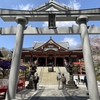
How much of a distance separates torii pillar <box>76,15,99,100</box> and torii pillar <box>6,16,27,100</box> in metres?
2.85

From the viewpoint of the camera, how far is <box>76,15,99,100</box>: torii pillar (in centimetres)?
473

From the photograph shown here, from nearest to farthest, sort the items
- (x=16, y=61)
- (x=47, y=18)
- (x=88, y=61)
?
(x=88, y=61), (x=16, y=61), (x=47, y=18)

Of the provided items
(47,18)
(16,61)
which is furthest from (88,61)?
(16,61)

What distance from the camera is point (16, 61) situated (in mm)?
5238

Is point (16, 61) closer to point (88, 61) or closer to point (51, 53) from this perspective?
point (88, 61)

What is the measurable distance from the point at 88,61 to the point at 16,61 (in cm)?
316

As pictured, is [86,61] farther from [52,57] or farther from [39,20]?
[52,57]

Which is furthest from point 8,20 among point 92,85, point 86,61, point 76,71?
point 76,71

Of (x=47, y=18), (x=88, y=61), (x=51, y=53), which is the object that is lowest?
(x=88, y=61)

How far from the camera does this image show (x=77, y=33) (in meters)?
5.86

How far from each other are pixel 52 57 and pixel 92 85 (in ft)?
80.0

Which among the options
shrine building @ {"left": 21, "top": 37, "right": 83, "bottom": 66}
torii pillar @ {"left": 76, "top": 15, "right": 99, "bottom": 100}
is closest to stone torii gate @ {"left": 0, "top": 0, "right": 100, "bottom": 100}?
torii pillar @ {"left": 76, "top": 15, "right": 99, "bottom": 100}

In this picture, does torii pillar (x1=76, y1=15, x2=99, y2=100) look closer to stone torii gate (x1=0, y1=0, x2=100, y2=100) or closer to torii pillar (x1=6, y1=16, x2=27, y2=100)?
stone torii gate (x1=0, y1=0, x2=100, y2=100)

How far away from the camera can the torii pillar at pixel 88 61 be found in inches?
186
